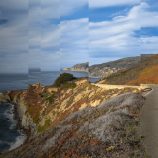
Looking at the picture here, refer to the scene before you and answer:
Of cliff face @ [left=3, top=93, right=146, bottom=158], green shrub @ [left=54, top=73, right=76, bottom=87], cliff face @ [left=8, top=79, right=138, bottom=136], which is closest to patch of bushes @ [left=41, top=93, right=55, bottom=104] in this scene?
cliff face @ [left=8, top=79, right=138, bottom=136]

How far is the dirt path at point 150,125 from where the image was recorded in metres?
23.0

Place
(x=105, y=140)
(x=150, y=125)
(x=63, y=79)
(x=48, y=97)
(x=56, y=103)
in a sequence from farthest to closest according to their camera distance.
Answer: (x=63, y=79)
(x=48, y=97)
(x=56, y=103)
(x=150, y=125)
(x=105, y=140)

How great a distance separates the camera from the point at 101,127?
29234mm

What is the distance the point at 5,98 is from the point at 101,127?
118522 millimetres

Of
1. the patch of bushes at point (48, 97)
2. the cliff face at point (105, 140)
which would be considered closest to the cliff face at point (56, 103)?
the patch of bushes at point (48, 97)

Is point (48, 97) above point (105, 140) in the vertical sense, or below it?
below

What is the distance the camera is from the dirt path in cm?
2299

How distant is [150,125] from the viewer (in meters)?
28.4

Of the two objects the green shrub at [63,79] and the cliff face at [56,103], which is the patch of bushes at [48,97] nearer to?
the cliff face at [56,103]

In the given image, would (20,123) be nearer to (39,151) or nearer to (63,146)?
(39,151)

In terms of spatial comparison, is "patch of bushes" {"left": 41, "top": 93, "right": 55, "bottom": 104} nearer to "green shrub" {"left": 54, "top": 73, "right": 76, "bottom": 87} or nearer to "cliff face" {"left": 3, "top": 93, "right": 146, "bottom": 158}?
"green shrub" {"left": 54, "top": 73, "right": 76, "bottom": 87}

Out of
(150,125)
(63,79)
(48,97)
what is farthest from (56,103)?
(150,125)

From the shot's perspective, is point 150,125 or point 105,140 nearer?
point 105,140

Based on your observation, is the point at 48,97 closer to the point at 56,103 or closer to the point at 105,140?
the point at 56,103
